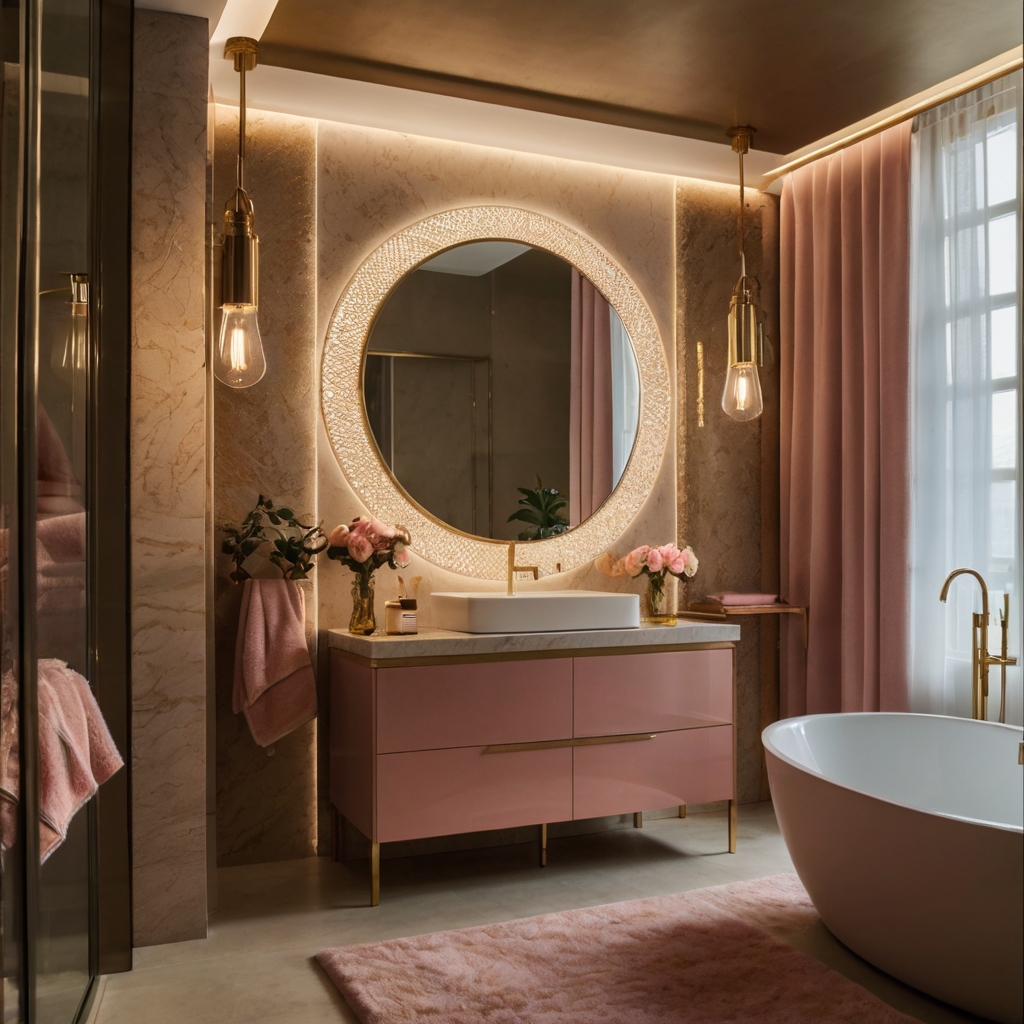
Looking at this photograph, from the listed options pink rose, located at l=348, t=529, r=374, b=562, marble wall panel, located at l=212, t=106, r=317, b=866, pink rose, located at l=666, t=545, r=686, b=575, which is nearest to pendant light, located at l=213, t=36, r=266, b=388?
marble wall panel, located at l=212, t=106, r=317, b=866

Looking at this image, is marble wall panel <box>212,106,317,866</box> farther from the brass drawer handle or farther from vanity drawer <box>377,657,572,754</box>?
the brass drawer handle

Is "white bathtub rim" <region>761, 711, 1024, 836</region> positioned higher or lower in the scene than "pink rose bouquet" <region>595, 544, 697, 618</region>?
lower

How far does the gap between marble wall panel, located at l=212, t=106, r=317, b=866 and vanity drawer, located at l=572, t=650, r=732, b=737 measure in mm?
979

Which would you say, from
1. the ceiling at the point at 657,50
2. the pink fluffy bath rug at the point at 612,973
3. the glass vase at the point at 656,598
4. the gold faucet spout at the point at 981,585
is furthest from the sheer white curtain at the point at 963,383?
the pink fluffy bath rug at the point at 612,973

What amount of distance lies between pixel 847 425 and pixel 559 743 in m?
1.65

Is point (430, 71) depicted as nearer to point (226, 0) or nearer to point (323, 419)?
point (226, 0)

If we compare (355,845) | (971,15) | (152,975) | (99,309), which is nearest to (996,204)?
(971,15)

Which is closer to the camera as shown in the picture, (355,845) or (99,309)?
(99,309)

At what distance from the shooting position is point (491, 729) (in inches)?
125

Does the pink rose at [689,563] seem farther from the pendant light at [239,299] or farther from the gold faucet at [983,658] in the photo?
the pendant light at [239,299]

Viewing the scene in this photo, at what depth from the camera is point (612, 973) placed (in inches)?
99.7

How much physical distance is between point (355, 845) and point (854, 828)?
70.7 inches

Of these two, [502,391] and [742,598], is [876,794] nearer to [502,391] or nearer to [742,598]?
[742,598]

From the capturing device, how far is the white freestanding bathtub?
83.0 inches
